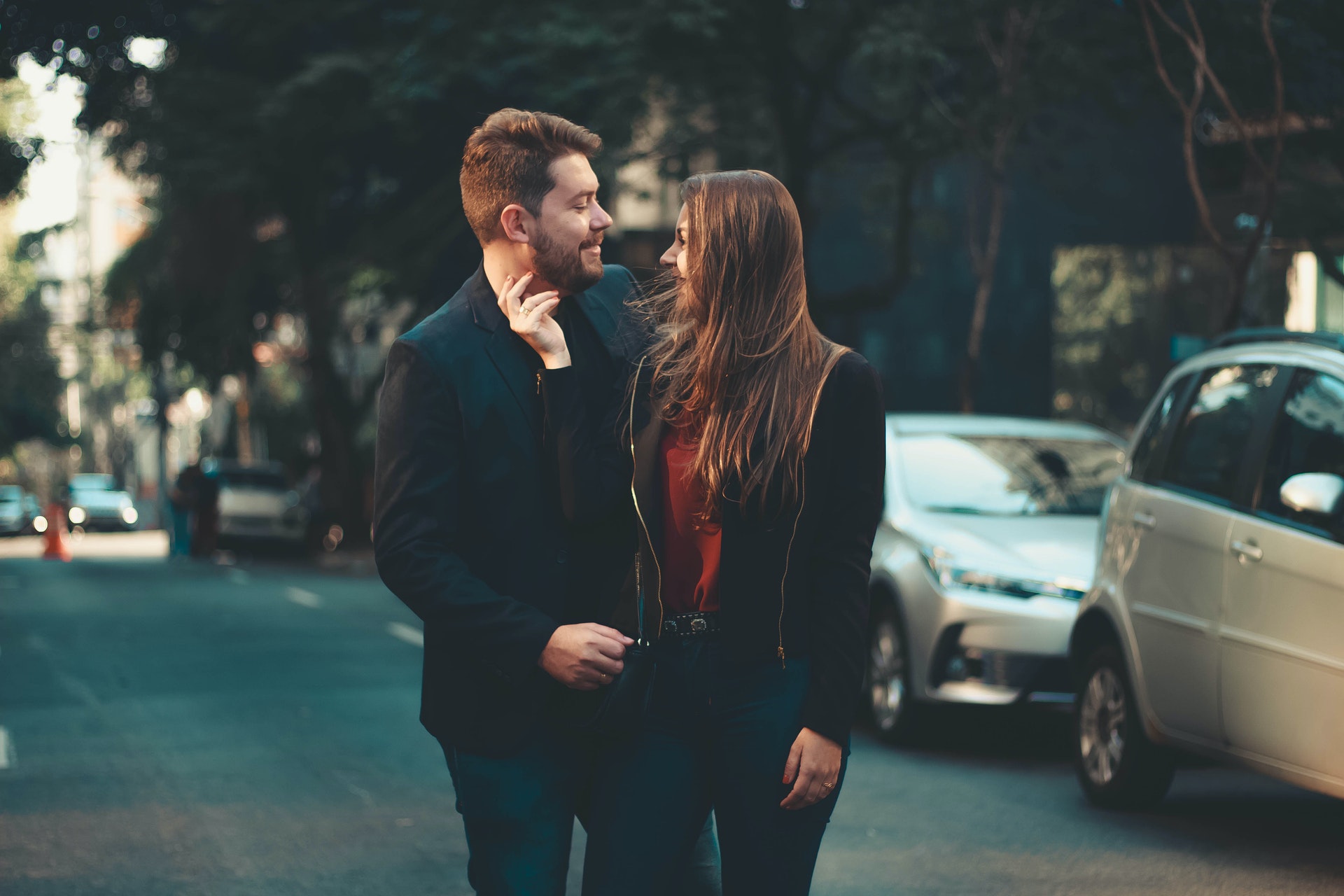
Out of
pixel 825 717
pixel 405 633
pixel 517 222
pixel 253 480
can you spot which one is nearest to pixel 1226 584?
pixel 825 717

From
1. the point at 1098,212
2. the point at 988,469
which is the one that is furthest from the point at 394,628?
the point at 1098,212

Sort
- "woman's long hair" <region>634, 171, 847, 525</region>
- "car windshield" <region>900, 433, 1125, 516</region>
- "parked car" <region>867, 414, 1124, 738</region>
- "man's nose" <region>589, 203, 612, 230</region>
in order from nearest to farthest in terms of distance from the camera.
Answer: "woman's long hair" <region>634, 171, 847, 525</region> → "man's nose" <region>589, 203, 612, 230</region> → "parked car" <region>867, 414, 1124, 738</region> → "car windshield" <region>900, 433, 1125, 516</region>

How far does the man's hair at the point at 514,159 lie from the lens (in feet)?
9.80

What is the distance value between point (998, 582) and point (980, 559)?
166 mm

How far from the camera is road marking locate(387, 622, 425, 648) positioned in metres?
14.1

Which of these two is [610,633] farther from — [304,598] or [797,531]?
[304,598]

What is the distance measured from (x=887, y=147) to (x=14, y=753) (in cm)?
1098

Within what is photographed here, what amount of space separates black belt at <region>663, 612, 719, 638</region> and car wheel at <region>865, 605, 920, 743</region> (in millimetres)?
5867

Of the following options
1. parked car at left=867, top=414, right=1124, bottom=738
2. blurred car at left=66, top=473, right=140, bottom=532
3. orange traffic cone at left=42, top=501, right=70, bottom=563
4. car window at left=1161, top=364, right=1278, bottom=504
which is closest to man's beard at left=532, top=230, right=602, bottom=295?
car window at left=1161, top=364, right=1278, bottom=504

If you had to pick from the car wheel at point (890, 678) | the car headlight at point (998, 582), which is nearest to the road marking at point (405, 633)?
the car wheel at point (890, 678)

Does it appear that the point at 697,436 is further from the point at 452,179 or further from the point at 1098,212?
the point at 1098,212

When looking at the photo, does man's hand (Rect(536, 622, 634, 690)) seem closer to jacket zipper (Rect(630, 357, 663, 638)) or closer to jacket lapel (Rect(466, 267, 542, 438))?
jacket zipper (Rect(630, 357, 663, 638))

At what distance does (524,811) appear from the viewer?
9.70 ft

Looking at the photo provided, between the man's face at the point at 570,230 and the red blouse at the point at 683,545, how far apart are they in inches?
14.1
